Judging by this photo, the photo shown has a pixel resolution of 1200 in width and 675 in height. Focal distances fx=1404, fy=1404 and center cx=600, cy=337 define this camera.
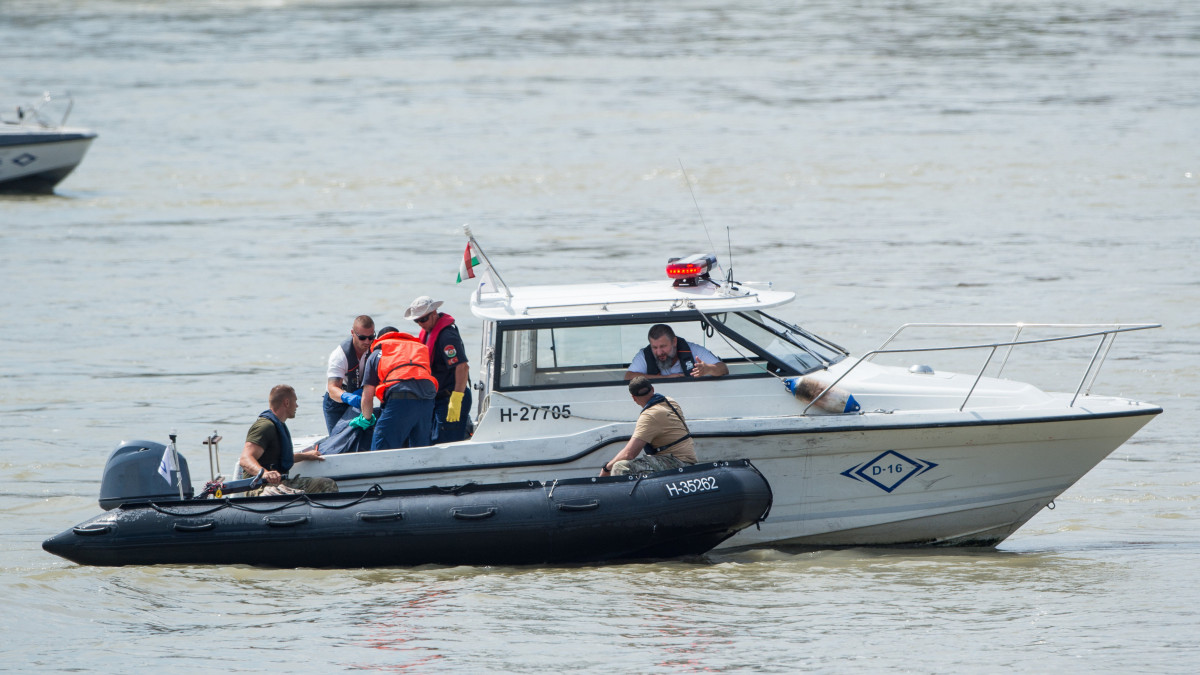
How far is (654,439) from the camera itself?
29.0 ft

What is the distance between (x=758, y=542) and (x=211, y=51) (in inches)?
1943

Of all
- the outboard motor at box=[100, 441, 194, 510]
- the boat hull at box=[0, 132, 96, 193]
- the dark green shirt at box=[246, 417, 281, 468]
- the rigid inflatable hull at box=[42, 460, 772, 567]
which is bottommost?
the rigid inflatable hull at box=[42, 460, 772, 567]

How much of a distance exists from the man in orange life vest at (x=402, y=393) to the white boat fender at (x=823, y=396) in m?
2.39

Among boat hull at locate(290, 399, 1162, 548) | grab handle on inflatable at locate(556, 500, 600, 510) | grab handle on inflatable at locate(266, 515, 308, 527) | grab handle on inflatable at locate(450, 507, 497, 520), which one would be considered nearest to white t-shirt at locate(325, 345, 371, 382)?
boat hull at locate(290, 399, 1162, 548)

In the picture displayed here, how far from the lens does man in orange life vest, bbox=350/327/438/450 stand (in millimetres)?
9281

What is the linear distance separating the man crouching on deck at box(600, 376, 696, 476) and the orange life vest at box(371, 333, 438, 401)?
1.39 m

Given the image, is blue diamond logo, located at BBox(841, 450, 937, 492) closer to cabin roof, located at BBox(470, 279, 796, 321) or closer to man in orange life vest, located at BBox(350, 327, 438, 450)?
cabin roof, located at BBox(470, 279, 796, 321)

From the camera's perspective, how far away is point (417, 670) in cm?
759

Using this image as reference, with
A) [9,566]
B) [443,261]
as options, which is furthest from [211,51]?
[9,566]

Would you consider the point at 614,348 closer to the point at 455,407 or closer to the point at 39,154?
the point at 455,407

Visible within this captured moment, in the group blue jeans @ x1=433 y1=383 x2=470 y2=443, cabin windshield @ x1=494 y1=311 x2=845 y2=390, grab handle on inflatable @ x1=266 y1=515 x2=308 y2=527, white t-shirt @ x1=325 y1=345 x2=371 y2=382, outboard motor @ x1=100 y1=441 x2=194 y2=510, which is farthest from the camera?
white t-shirt @ x1=325 y1=345 x2=371 y2=382

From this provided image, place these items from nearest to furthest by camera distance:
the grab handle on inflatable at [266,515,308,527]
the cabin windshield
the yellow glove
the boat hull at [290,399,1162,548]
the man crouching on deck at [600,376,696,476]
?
the man crouching on deck at [600,376,696,476] → the boat hull at [290,399,1162,548] → the grab handle on inflatable at [266,515,308,527] → the cabin windshield → the yellow glove

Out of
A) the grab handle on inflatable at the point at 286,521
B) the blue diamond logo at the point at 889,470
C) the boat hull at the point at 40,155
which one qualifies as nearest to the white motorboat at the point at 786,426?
the blue diamond logo at the point at 889,470

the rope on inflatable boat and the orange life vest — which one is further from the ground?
the orange life vest
